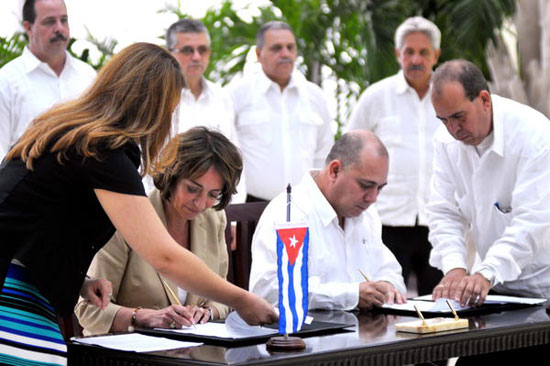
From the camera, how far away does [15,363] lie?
248 cm

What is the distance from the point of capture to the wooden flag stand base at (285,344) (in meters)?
2.48

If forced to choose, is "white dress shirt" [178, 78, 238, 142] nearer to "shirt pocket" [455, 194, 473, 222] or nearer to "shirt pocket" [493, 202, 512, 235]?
"shirt pocket" [455, 194, 473, 222]

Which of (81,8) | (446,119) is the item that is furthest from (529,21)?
(446,119)

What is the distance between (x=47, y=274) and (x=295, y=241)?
1.94 feet

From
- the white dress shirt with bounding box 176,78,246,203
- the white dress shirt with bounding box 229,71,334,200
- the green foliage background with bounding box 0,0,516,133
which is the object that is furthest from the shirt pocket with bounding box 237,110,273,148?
the green foliage background with bounding box 0,0,516,133

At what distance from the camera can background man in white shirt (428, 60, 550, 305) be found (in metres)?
3.69

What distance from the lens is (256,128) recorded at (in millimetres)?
5551

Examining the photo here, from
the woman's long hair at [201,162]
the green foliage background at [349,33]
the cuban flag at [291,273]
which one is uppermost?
the green foliage background at [349,33]

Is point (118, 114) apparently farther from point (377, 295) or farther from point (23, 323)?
point (377, 295)

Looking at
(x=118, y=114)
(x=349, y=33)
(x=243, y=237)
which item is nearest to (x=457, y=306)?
(x=243, y=237)

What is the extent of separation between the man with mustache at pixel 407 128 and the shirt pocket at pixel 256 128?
45 cm

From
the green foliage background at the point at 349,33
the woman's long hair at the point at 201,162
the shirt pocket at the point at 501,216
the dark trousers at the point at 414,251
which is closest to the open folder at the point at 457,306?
the shirt pocket at the point at 501,216

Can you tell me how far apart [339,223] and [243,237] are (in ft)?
1.29

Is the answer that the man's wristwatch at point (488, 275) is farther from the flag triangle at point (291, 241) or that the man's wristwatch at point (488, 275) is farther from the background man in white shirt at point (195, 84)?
the background man in white shirt at point (195, 84)
